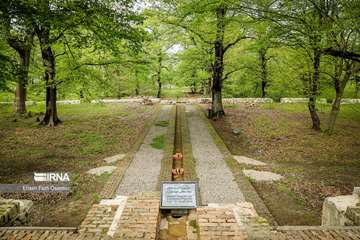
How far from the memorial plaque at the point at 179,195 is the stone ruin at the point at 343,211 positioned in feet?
9.03

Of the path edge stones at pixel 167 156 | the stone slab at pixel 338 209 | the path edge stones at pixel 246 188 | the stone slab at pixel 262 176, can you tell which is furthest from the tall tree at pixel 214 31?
the stone slab at pixel 338 209

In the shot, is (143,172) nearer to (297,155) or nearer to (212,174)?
(212,174)

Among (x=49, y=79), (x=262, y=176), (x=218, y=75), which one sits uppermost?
(x=218, y=75)

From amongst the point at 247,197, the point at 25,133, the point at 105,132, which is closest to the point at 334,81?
the point at 247,197

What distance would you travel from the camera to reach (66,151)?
12.5 m

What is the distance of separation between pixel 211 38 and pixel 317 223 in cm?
1253

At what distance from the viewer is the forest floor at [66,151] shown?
292 inches

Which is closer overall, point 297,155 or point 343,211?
point 343,211

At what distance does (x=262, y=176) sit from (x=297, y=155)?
3759mm

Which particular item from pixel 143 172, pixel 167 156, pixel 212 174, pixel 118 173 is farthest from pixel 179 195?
pixel 167 156

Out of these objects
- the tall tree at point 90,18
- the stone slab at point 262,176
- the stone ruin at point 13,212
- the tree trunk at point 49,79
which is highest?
the tall tree at point 90,18

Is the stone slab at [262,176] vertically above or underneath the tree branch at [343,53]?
underneath

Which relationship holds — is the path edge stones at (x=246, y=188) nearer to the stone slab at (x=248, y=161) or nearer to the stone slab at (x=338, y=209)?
the stone slab at (x=248, y=161)

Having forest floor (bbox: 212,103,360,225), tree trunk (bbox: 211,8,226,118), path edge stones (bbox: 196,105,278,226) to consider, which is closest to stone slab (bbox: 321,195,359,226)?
forest floor (bbox: 212,103,360,225)
